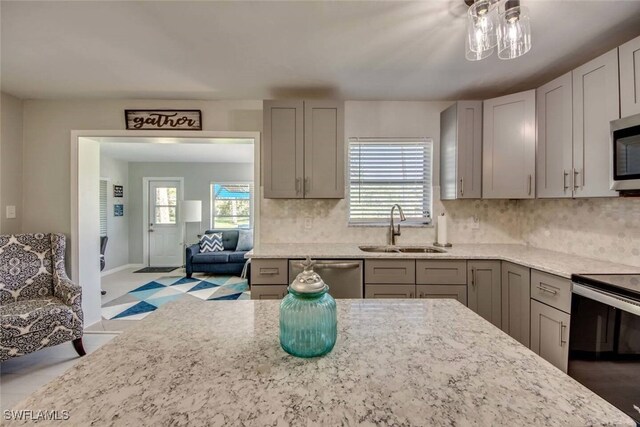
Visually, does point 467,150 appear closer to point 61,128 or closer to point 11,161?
point 61,128

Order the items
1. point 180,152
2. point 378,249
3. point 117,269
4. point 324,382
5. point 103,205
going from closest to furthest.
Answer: point 324,382 < point 378,249 < point 180,152 < point 103,205 < point 117,269

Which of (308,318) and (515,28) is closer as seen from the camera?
(308,318)

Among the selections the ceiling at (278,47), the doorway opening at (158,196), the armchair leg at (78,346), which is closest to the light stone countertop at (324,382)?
the ceiling at (278,47)

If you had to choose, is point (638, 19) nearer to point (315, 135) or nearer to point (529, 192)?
point (529, 192)

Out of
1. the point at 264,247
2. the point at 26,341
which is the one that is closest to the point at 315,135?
the point at 264,247

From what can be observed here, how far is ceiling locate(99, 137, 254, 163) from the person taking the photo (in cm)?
467

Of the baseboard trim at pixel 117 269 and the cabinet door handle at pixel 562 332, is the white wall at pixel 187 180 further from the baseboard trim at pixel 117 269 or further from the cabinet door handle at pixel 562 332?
the cabinet door handle at pixel 562 332

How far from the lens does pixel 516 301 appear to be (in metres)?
2.20

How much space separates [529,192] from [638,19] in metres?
1.23

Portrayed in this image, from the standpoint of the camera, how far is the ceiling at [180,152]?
4.67 meters

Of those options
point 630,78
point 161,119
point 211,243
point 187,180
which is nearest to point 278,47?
point 161,119

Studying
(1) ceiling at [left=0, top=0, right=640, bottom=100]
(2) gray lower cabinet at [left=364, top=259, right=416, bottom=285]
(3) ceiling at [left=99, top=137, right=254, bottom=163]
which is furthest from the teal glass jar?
(3) ceiling at [left=99, top=137, right=254, bottom=163]

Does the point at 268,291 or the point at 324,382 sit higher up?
the point at 324,382

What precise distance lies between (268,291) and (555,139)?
102 inches
